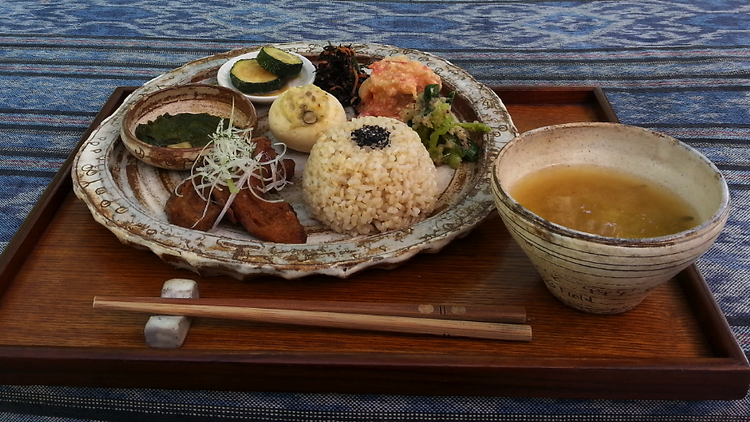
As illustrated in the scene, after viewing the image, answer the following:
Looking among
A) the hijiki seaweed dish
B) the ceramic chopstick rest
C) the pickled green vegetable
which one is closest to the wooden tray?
the ceramic chopstick rest

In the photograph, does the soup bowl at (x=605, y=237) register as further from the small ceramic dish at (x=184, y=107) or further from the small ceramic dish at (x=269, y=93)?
the small ceramic dish at (x=269, y=93)

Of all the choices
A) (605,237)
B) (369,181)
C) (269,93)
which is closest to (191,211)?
(369,181)

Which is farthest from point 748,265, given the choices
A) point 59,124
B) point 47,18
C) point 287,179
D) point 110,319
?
point 47,18

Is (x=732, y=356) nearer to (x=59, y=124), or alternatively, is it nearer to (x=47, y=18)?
(x=59, y=124)

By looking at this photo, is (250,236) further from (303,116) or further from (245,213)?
(303,116)

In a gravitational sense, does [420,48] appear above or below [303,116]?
below

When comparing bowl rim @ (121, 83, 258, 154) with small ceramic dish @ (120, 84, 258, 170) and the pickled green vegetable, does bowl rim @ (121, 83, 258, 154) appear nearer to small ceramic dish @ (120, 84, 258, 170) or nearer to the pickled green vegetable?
small ceramic dish @ (120, 84, 258, 170)
